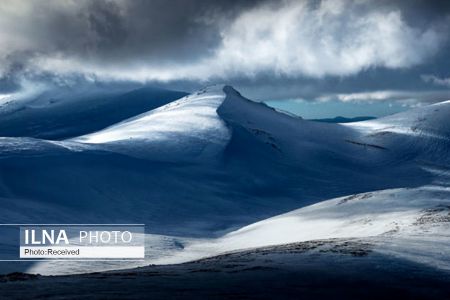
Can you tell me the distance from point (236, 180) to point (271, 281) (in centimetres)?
7286

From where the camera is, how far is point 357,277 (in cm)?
2400

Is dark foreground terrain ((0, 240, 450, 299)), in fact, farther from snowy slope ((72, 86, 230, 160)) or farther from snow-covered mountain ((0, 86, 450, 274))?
snowy slope ((72, 86, 230, 160))

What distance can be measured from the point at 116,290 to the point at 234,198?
64.0m

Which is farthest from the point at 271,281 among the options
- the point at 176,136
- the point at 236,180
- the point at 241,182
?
the point at 176,136

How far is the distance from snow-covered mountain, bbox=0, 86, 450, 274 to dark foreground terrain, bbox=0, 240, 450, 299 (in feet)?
13.2

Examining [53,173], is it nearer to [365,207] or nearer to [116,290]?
[365,207]

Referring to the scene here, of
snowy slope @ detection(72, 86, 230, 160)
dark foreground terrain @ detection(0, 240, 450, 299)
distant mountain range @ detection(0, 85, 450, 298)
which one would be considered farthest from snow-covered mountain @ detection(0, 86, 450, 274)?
dark foreground terrain @ detection(0, 240, 450, 299)

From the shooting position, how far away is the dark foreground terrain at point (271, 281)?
20.8 m

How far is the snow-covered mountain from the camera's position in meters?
50.2

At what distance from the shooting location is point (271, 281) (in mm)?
23328

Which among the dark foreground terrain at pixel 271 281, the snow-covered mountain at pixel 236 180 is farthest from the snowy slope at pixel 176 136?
the dark foreground terrain at pixel 271 281

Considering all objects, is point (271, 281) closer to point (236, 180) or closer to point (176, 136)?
point (236, 180)

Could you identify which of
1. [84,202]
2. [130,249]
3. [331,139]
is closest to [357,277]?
[130,249]

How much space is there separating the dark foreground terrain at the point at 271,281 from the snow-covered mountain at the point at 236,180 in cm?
401
